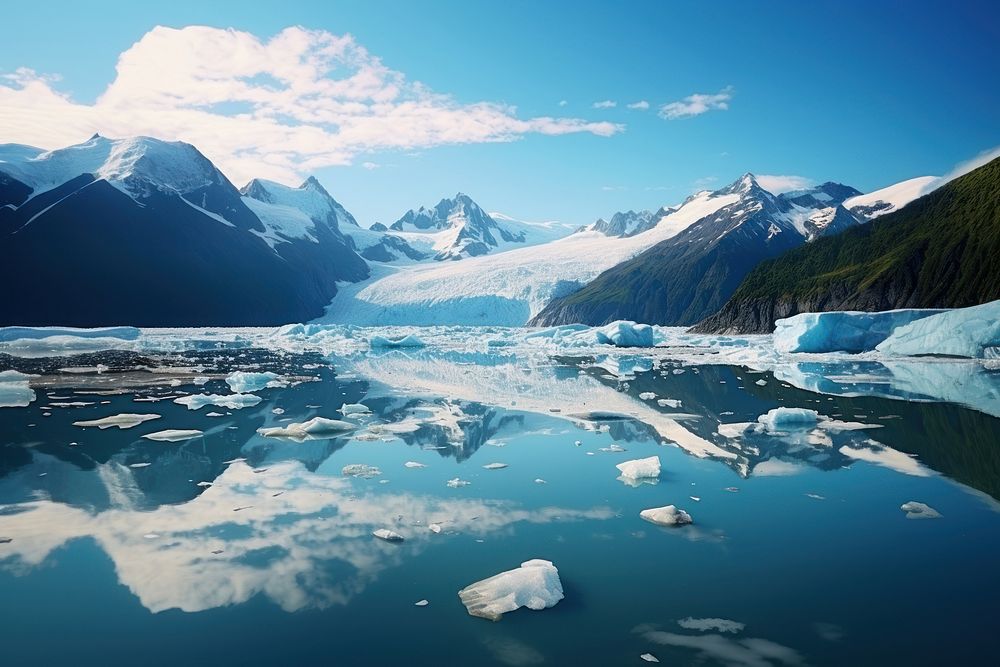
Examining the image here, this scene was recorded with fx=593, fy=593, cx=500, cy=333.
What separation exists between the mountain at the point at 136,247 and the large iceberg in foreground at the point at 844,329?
106 meters

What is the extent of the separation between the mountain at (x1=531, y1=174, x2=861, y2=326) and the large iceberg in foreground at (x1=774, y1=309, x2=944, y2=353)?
6480 cm

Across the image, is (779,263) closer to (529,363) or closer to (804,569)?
(529,363)

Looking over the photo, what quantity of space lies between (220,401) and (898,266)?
67.6m

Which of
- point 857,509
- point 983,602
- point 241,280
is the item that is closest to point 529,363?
point 857,509

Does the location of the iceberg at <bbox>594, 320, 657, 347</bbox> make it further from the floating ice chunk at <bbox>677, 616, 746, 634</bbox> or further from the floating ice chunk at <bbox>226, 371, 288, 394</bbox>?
the floating ice chunk at <bbox>677, 616, 746, 634</bbox>

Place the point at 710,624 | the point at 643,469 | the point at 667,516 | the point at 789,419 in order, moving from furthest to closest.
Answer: the point at 789,419
the point at 643,469
the point at 667,516
the point at 710,624

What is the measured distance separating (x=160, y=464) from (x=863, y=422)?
14956mm

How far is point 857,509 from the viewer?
26.1ft

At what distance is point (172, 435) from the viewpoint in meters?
12.2

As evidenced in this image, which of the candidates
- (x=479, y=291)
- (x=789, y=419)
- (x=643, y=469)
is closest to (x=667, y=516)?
(x=643, y=469)

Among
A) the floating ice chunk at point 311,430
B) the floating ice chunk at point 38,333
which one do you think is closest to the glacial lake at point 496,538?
the floating ice chunk at point 311,430

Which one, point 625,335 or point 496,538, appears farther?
point 625,335

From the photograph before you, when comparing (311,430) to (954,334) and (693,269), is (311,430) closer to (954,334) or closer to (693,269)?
(954,334)

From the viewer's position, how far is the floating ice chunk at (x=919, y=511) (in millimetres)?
7602
